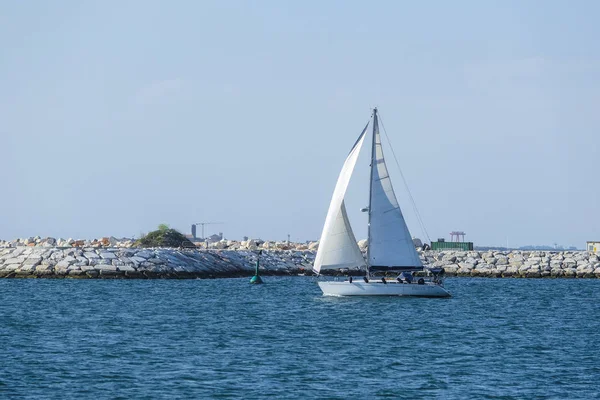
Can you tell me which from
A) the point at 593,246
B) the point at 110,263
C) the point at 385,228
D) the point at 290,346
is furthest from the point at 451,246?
the point at 290,346

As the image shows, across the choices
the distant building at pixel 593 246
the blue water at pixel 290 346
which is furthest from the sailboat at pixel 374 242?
the distant building at pixel 593 246

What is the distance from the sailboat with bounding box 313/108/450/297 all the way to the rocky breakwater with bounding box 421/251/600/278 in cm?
4301

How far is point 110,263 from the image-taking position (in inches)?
3204

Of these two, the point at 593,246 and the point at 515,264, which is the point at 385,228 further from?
the point at 593,246

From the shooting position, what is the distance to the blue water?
29.4 meters

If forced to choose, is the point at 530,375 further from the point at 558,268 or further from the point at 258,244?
the point at 258,244

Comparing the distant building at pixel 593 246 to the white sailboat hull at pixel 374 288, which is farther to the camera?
the distant building at pixel 593 246

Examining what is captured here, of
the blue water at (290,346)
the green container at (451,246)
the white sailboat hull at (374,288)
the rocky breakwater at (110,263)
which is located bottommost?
the blue water at (290,346)

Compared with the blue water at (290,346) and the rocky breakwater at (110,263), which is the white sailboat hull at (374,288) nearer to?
the blue water at (290,346)

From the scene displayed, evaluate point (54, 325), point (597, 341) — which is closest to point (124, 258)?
point (54, 325)

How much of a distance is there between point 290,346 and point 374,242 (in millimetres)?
20002

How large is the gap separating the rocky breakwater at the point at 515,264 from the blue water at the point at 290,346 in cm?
3446

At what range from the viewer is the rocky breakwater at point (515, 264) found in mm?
100938

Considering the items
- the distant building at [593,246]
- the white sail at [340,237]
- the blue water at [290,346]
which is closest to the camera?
the blue water at [290,346]
